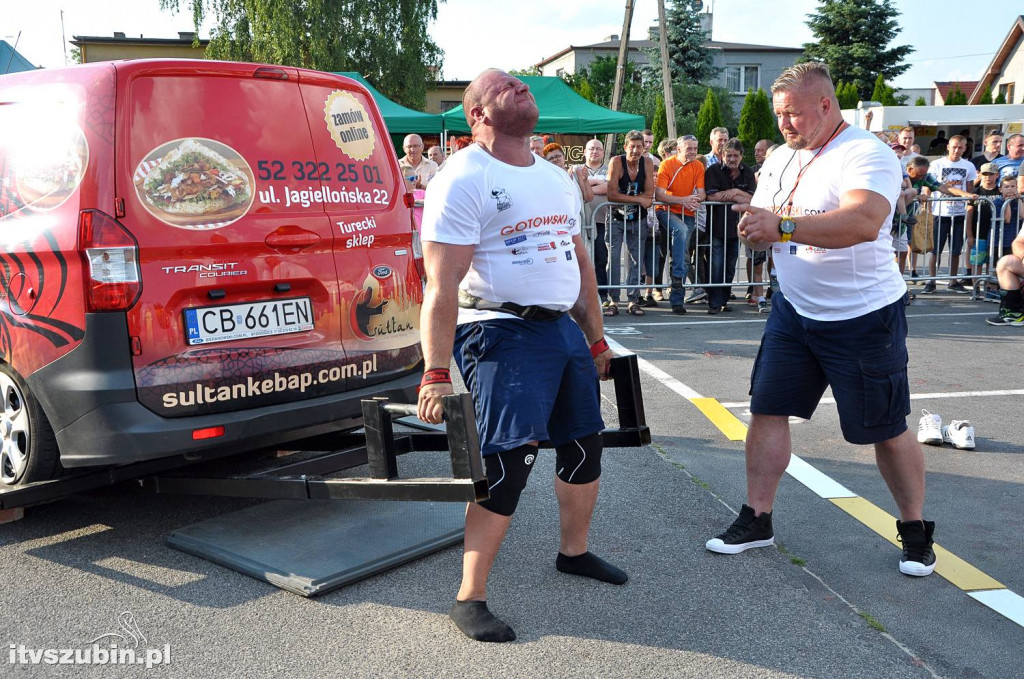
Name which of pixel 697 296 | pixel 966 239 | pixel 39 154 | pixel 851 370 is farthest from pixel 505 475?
pixel 966 239

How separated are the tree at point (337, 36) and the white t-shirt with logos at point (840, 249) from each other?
30135 millimetres

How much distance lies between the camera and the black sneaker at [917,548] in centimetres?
377

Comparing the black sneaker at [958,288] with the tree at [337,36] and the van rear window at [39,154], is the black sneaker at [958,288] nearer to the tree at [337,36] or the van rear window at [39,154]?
the van rear window at [39,154]

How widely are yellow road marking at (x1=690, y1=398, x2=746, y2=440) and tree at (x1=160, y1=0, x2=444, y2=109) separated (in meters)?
27.9

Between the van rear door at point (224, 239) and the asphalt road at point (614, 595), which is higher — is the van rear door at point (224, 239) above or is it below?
above

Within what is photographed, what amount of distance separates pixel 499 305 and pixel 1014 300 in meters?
8.06

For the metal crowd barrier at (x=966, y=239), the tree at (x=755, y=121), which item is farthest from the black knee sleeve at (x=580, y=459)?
the tree at (x=755, y=121)

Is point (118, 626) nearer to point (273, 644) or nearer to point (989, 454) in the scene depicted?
point (273, 644)

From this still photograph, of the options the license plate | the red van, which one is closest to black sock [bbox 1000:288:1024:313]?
the red van

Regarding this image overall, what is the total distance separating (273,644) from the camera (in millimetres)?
3246

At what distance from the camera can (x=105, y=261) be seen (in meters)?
3.64

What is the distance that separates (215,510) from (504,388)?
6.63 feet

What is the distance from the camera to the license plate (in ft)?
12.5

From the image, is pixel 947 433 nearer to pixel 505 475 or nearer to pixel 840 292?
pixel 840 292
